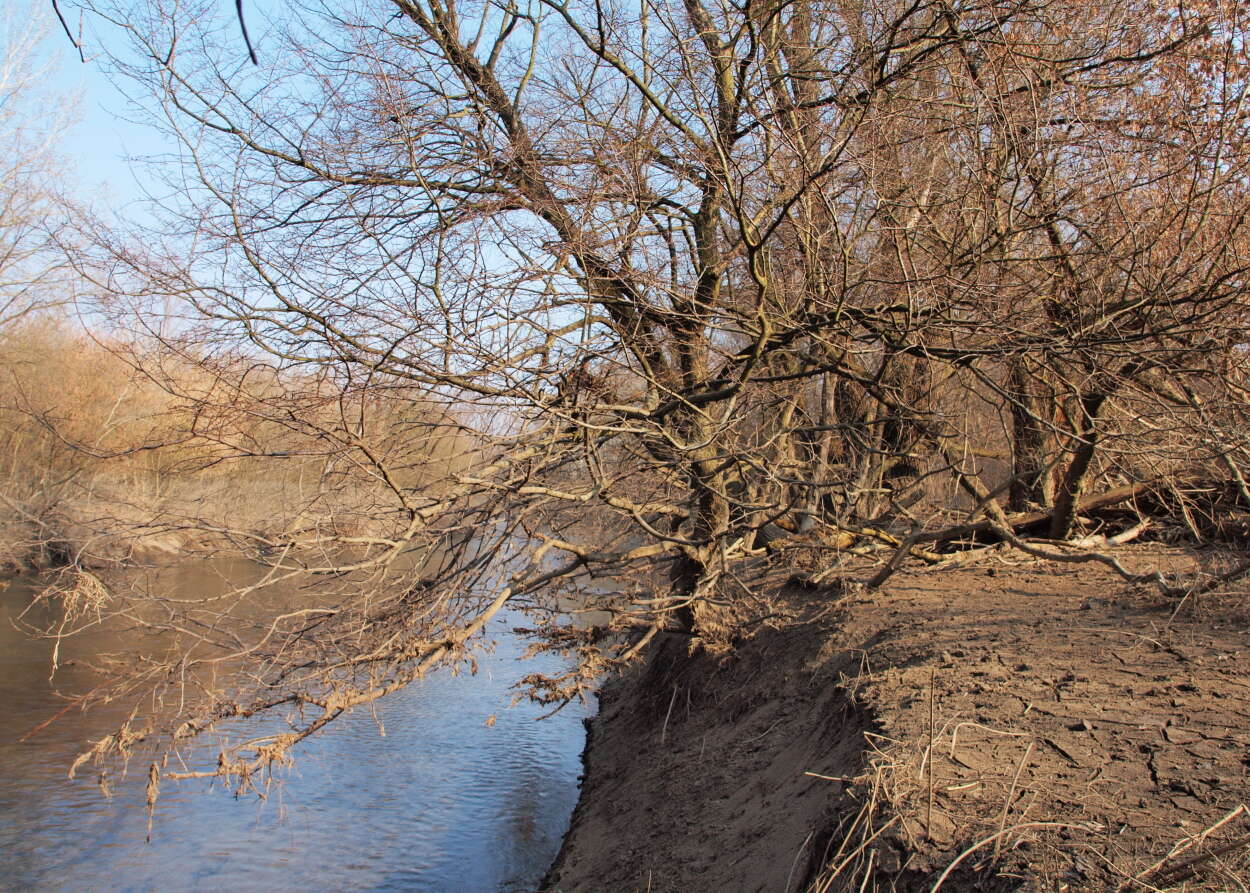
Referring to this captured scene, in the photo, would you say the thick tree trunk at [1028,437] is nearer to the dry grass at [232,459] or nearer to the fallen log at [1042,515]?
the fallen log at [1042,515]

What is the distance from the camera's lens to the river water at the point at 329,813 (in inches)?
357

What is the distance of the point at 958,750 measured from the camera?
174 inches

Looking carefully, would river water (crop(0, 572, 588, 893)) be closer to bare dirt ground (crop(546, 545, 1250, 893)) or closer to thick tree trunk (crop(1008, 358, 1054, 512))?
bare dirt ground (crop(546, 545, 1250, 893))

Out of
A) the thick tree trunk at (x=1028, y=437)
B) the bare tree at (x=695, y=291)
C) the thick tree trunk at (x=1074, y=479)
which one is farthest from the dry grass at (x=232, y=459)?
the thick tree trunk at (x=1074, y=479)

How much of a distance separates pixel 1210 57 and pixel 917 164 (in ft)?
7.15

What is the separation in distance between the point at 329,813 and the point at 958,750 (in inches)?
328

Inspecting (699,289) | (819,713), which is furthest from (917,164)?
(819,713)

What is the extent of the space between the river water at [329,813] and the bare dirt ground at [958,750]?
1596mm

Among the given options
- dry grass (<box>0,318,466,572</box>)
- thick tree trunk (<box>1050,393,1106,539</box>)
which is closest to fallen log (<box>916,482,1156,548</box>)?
thick tree trunk (<box>1050,393,1106,539</box>)

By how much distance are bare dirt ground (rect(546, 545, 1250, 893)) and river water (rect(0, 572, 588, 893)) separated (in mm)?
1596

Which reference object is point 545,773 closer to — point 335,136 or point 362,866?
point 362,866

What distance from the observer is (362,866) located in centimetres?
927

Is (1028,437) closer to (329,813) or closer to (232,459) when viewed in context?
(232,459)

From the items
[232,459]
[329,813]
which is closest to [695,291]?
[232,459]
